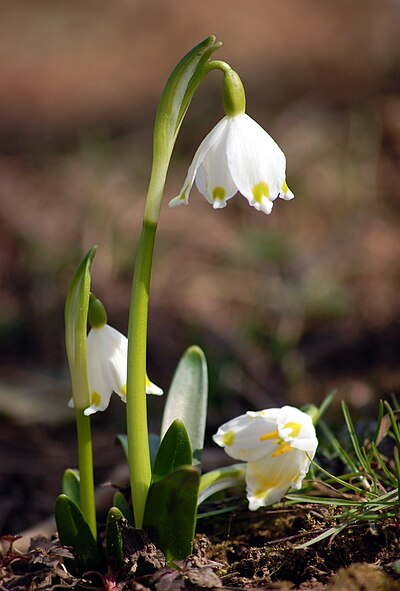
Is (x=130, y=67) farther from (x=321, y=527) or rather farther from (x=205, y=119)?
(x=321, y=527)

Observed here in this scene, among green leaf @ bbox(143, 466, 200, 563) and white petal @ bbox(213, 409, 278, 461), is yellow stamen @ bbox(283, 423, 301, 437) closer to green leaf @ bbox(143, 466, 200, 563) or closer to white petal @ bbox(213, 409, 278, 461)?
white petal @ bbox(213, 409, 278, 461)

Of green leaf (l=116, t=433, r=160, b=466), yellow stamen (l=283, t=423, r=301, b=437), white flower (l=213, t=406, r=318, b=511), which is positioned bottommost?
green leaf (l=116, t=433, r=160, b=466)

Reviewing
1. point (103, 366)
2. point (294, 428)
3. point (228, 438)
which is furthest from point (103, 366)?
point (294, 428)

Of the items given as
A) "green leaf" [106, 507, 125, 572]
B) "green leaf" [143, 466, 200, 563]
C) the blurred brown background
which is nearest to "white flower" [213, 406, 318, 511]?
"green leaf" [143, 466, 200, 563]

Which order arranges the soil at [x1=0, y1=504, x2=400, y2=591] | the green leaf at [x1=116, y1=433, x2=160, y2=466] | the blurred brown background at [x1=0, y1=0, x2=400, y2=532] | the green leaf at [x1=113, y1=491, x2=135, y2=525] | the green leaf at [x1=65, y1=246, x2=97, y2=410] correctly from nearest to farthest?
the soil at [x1=0, y1=504, x2=400, y2=591] → the green leaf at [x1=65, y1=246, x2=97, y2=410] → the green leaf at [x1=113, y1=491, x2=135, y2=525] → the green leaf at [x1=116, y1=433, x2=160, y2=466] → the blurred brown background at [x1=0, y1=0, x2=400, y2=532]

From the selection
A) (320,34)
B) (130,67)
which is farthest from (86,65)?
(320,34)

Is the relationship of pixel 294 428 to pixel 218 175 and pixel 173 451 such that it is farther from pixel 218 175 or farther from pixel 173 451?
pixel 218 175

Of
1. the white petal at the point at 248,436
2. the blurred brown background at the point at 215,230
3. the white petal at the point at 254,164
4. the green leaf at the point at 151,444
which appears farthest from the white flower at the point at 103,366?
the blurred brown background at the point at 215,230
